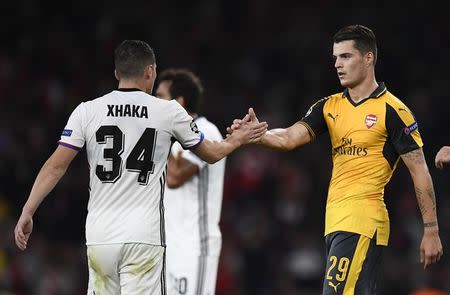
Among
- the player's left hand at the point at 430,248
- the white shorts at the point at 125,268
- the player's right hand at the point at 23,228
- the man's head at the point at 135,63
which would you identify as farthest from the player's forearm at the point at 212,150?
the player's left hand at the point at 430,248

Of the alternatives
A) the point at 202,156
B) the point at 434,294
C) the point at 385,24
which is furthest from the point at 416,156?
the point at 385,24

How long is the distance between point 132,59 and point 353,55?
1.52 meters

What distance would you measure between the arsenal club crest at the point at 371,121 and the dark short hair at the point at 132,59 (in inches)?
59.8

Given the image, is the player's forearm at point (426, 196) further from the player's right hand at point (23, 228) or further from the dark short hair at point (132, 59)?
the player's right hand at point (23, 228)

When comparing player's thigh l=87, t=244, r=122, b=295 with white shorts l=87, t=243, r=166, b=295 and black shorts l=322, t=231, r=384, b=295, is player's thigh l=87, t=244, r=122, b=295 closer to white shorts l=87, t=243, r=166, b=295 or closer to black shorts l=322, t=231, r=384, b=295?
white shorts l=87, t=243, r=166, b=295

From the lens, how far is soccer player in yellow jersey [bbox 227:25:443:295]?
6.80 metres

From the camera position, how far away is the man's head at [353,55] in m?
7.04

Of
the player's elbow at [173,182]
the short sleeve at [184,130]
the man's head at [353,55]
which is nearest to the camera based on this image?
the short sleeve at [184,130]

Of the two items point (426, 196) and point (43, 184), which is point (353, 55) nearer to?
point (426, 196)

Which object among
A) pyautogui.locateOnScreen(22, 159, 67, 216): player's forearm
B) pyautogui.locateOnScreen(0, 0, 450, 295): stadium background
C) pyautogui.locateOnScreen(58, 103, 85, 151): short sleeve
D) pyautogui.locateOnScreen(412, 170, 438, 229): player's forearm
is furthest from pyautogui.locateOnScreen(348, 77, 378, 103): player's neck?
pyautogui.locateOnScreen(0, 0, 450, 295): stadium background

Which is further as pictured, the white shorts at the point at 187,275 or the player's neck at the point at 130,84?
the white shorts at the point at 187,275

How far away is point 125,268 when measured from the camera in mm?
6598

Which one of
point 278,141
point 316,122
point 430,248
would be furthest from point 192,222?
point 430,248

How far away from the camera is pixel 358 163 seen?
6930mm
